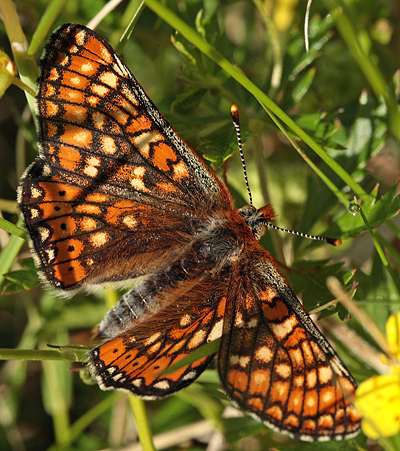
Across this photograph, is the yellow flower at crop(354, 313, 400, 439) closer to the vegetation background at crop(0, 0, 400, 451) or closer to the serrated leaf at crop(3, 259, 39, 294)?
the vegetation background at crop(0, 0, 400, 451)

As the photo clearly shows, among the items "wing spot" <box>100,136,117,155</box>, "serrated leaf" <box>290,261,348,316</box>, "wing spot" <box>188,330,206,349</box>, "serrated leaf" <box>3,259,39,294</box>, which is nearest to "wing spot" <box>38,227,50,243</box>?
"serrated leaf" <box>3,259,39,294</box>

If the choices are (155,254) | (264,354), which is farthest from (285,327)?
(155,254)

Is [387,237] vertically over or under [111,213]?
under

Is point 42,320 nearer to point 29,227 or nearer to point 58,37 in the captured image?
point 29,227

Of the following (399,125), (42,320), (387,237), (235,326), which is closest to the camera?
(399,125)

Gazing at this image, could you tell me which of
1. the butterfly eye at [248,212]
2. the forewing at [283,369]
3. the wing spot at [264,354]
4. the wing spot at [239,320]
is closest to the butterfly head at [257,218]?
the butterfly eye at [248,212]

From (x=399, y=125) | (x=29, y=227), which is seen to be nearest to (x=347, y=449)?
(x=399, y=125)

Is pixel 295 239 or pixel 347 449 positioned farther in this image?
pixel 295 239
